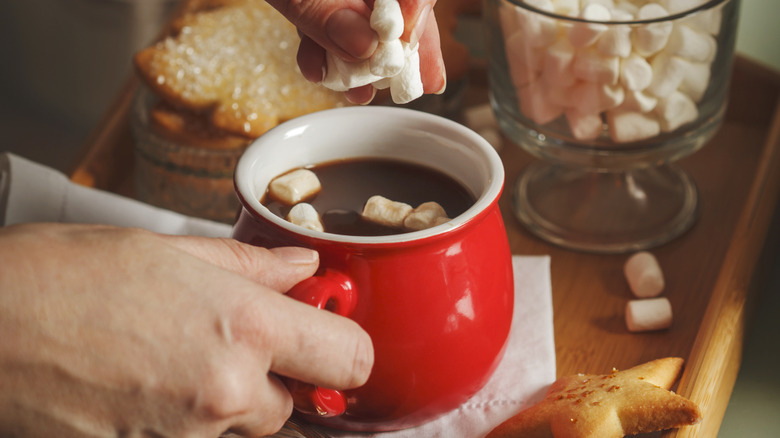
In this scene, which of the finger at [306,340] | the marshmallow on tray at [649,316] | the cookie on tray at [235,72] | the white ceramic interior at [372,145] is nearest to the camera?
the finger at [306,340]

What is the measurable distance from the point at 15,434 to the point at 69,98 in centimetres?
159

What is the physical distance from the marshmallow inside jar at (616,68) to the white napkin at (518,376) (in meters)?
0.13

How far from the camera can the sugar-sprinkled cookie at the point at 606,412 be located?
49cm

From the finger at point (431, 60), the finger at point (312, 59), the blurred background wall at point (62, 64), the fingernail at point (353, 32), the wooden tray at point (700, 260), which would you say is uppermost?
the fingernail at point (353, 32)

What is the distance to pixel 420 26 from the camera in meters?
0.50

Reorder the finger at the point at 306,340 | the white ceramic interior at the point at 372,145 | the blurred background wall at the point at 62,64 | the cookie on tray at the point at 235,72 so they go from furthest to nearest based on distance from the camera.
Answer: the blurred background wall at the point at 62,64 → the cookie on tray at the point at 235,72 → the white ceramic interior at the point at 372,145 → the finger at the point at 306,340

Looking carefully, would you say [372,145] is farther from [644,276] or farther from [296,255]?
[644,276]

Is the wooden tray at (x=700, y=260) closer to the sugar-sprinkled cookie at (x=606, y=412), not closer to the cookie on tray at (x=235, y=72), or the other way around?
the sugar-sprinkled cookie at (x=606, y=412)

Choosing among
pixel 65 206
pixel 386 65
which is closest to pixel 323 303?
pixel 386 65

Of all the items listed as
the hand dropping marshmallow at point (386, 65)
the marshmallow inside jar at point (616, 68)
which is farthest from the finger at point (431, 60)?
the marshmallow inside jar at point (616, 68)

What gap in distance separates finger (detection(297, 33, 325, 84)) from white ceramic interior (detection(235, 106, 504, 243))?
6 centimetres

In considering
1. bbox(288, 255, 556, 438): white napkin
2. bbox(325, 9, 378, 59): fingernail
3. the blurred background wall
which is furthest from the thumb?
the blurred background wall

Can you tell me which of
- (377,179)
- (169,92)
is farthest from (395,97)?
(169,92)

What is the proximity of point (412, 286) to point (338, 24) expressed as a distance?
153 millimetres
